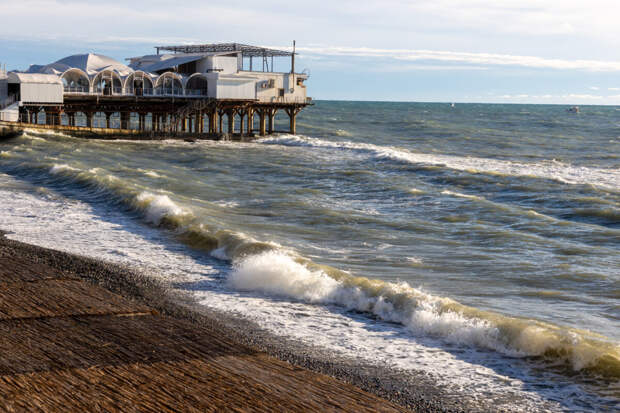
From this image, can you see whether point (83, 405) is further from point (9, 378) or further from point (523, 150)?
point (523, 150)

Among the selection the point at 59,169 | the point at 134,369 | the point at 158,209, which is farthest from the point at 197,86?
the point at 134,369

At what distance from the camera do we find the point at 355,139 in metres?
76.9

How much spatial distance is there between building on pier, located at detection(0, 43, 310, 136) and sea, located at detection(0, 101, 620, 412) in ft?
31.1

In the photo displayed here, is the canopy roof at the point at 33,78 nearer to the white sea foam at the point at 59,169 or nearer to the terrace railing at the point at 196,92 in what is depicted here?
the terrace railing at the point at 196,92

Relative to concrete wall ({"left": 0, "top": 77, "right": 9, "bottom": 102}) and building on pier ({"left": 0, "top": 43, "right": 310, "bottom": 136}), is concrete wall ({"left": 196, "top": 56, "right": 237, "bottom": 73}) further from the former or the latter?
concrete wall ({"left": 0, "top": 77, "right": 9, "bottom": 102})

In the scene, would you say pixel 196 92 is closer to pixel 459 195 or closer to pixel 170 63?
pixel 170 63

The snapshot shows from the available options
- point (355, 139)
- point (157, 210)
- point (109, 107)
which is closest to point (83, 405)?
point (157, 210)

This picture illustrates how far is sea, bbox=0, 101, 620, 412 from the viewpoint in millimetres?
11039

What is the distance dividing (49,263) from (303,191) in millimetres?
17932

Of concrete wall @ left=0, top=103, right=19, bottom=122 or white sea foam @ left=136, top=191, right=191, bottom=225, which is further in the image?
concrete wall @ left=0, top=103, right=19, bottom=122

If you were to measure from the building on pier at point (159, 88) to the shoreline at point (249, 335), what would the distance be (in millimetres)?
38252

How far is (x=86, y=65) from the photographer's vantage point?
5684cm

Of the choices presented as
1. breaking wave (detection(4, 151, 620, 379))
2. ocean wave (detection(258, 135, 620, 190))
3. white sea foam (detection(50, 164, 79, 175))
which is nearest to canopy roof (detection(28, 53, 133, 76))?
Answer: ocean wave (detection(258, 135, 620, 190))

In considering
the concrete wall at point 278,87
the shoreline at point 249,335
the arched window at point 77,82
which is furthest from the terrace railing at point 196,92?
the shoreline at point 249,335
